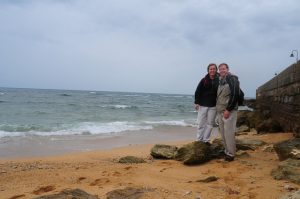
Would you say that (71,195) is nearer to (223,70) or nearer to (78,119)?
(223,70)

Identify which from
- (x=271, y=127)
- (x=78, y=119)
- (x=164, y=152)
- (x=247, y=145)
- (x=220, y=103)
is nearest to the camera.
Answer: (x=220, y=103)

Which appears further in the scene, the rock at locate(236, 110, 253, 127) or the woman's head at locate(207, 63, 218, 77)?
the rock at locate(236, 110, 253, 127)

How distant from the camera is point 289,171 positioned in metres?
5.19

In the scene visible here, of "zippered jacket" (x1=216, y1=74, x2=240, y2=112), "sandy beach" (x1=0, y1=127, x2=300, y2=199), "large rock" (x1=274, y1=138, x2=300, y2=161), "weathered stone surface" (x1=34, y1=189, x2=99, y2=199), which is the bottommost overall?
"sandy beach" (x1=0, y1=127, x2=300, y2=199)

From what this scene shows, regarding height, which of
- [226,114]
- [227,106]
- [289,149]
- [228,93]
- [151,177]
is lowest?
[151,177]

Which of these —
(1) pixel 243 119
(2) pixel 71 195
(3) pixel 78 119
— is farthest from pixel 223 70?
(3) pixel 78 119

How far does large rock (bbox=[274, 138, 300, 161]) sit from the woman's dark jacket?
1541 millimetres

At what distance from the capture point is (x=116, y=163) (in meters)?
7.27

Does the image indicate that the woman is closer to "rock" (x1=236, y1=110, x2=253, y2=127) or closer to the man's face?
the man's face

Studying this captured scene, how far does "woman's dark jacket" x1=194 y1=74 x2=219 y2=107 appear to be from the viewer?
23.6ft

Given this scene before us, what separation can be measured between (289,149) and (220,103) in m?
1.50

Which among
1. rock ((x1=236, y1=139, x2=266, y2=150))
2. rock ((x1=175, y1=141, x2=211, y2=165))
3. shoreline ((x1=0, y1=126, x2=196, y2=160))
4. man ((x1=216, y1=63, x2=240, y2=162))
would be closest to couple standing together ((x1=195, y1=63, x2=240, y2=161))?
man ((x1=216, y1=63, x2=240, y2=162))

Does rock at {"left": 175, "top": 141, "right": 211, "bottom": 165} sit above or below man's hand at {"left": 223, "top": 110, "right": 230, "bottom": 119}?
below

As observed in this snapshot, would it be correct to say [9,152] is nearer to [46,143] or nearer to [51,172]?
[46,143]
